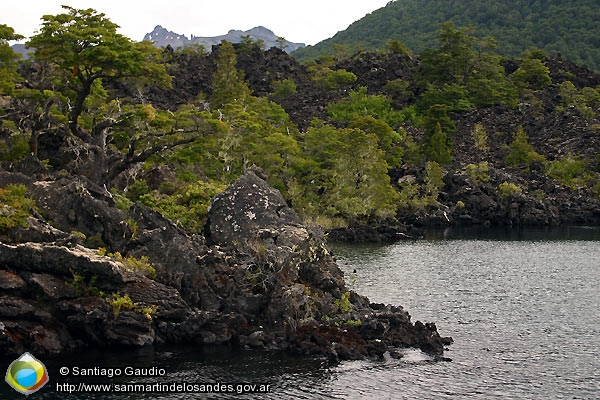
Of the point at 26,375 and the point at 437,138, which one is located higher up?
the point at 437,138

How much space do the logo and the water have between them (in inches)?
21.3

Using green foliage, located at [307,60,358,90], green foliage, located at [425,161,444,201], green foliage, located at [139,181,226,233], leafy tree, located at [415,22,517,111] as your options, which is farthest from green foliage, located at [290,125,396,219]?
green foliage, located at [307,60,358,90]

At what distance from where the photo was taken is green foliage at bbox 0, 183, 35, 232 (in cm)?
4234

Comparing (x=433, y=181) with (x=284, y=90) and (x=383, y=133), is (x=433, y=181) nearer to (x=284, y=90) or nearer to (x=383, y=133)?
(x=383, y=133)

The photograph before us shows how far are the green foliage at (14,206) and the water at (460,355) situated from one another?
33.5ft

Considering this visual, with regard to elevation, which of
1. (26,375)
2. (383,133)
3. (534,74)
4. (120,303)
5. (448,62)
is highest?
(448,62)

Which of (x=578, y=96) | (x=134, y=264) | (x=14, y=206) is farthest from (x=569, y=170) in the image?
(x=14, y=206)

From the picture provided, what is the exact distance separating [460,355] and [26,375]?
23.1 metres

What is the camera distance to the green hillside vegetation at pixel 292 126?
59.9 m

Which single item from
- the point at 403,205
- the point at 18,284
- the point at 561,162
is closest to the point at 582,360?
the point at 18,284

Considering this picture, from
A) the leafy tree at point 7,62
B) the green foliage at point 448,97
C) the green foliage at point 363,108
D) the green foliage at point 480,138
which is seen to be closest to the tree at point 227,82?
the green foliage at point 363,108

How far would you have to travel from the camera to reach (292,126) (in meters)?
118

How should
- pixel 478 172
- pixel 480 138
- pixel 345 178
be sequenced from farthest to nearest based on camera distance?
pixel 480 138 → pixel 478 172 → pixel 345 178

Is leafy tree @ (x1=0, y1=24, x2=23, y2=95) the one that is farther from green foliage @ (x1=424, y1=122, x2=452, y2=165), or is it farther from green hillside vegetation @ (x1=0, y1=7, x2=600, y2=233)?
green foliage @ (x1=424, y1=122, x2=452, y2=165)
